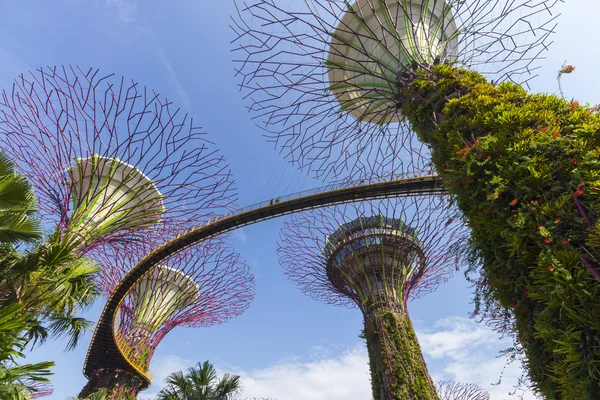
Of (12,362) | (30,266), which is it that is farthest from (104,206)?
(12,362)

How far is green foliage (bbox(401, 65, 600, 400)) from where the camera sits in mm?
2143

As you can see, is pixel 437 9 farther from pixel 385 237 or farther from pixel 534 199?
pixel 385 237

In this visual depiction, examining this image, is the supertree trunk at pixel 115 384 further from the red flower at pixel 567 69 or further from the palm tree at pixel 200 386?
the red flower at pixel 567 69

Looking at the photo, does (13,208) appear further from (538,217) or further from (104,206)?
(538,217)

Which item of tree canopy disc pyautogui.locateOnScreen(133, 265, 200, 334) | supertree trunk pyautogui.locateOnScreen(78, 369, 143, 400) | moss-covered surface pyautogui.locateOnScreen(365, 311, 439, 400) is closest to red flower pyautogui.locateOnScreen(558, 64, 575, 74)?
moss-covered surface pyautogui.locateOnScreen(365, 311, 439, 400)

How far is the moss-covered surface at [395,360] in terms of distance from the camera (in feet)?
42.1

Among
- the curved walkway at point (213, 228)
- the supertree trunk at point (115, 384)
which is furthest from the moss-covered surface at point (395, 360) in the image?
the supertree trunk at point (115, 384)

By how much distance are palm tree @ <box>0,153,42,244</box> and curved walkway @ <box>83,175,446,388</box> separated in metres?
10.4

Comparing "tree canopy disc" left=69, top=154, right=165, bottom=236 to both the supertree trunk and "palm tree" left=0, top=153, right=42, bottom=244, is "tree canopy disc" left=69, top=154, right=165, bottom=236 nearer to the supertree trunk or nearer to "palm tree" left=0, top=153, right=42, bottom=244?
"palm tree" left=0, top=153, right=42, bottom=244

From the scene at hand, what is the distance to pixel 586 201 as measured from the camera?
2459 mm

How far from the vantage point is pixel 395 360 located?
13594 mm

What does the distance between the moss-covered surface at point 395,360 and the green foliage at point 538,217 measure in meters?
10.9

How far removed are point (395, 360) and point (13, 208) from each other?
13139mm

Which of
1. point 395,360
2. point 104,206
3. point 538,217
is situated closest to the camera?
point 538,217
